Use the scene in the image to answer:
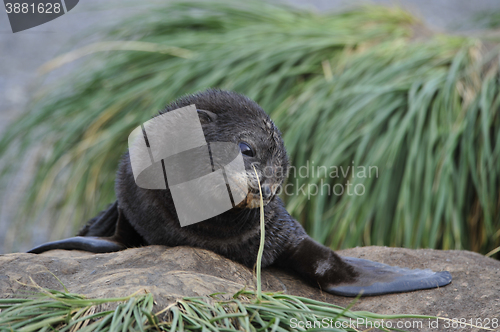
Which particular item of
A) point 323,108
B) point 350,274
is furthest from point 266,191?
point 323,108

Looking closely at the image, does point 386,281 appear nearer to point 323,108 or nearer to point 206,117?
point 206,117

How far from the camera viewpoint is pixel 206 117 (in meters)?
2.62

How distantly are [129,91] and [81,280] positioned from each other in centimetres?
363

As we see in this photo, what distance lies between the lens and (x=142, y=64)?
6.01m

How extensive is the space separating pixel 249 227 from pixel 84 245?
3.23 feet

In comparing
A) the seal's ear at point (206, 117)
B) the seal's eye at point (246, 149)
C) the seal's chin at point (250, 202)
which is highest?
the seal's ear at point (206, 117)

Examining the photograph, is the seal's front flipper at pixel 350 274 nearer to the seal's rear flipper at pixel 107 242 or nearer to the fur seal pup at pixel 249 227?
the fur seal pup at pixel 249 227

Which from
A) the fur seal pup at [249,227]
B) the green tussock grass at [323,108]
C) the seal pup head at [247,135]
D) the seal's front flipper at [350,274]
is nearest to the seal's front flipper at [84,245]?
the fur seal pup at [249,227]

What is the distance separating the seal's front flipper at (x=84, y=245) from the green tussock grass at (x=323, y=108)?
1.94 m

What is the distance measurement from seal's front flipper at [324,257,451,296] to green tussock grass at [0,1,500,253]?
4.47ft

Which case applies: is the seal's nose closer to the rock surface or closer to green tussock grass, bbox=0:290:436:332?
the rock surface

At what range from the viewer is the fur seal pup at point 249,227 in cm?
258

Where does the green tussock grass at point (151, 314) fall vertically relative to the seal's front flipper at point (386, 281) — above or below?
above

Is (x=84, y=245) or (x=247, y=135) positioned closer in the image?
(x=247, y=135)
